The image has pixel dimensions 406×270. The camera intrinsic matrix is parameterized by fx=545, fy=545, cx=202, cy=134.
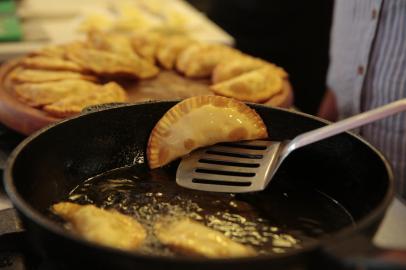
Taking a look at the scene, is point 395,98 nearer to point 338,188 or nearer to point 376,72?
point 376,72

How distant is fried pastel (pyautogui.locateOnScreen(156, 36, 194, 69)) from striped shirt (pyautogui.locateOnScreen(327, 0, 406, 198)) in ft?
1.47

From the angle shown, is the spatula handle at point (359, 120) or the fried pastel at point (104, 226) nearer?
the fried pastel at point (104, 226)

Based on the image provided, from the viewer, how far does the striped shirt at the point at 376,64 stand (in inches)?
53.8

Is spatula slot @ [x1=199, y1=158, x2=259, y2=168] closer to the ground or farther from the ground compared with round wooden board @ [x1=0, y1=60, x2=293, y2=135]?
farther from the ground

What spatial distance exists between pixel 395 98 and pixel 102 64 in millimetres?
743

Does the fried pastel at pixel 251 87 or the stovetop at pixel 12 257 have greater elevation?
the fried pastel at pixel 251 87

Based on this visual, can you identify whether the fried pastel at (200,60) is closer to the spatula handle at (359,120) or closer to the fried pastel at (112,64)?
the fried pastel at (112,64)

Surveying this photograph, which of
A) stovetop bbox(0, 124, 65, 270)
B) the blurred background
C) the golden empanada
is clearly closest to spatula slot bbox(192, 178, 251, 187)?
stovetop bbox(0, 124, 65, 270)

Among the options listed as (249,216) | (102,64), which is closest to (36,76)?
(102,64)

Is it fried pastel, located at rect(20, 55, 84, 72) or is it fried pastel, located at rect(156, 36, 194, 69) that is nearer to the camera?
fried pastel, located at rect(20, 55, 84, 72)

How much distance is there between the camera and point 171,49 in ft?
4.90

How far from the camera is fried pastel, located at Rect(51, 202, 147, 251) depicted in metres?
0.62

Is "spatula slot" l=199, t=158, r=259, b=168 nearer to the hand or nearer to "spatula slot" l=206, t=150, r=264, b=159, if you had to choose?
"spatula slot" l=206, t=150, r=264, b=159

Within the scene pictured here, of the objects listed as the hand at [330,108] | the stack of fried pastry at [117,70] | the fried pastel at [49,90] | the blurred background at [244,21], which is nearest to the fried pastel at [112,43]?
the stack of fried pastry at [117,70]
